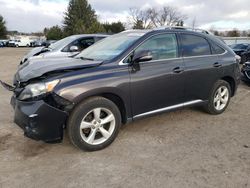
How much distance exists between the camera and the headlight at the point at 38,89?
357 cm

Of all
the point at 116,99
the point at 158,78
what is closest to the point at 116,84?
the point at 116,99

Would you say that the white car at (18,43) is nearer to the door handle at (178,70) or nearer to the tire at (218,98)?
the tire at (218,98)

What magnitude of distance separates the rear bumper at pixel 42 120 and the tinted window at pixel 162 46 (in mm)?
1626

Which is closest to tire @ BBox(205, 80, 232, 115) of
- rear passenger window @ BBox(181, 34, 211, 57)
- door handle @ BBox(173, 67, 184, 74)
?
rear passenger window @ BBox(181, 34, 211, 57)

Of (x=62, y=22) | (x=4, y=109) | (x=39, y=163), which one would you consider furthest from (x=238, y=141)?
(x=62, y=22)

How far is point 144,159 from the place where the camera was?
3.70m

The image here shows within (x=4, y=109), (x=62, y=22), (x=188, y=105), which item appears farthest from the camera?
(x=62, y=22)

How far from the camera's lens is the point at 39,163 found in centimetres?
359

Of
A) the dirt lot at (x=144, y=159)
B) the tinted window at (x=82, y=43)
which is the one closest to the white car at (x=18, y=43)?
the tinted window at (x=82, y=43)

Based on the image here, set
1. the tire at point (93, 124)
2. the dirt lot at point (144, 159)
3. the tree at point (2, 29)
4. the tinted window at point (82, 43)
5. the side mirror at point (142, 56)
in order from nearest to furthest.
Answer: the dirt lot at point (144, 159) → the tire at point (93, 124) → the side mirror at point (142, 56) → the tinted window at point (82, 43) → the tree at point (2, 29)

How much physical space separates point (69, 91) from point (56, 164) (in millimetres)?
927

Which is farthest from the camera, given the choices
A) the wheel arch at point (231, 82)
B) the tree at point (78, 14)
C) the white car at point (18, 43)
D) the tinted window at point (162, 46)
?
the tree at point (78, 14)

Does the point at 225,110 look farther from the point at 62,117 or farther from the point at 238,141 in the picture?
the point at 62,117

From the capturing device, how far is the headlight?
357 centimetres
